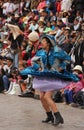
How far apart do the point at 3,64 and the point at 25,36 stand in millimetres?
1784

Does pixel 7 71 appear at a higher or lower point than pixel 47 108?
lower

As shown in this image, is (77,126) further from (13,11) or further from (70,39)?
(13,11)

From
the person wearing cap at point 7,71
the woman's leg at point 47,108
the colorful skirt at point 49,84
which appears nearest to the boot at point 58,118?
the woman's leg at point 47,108

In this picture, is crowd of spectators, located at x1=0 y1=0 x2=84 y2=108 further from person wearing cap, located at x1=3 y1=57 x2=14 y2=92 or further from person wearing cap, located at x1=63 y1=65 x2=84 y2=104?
person wearing cap, located at x1=63 y1=65 x2=84 y2=104

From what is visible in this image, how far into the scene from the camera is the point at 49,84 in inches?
399

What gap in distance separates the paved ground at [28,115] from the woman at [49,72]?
37 cm

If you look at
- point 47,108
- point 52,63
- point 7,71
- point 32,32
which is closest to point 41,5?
point 32,32

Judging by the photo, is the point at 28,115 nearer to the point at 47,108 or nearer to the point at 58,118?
the point at 47,108

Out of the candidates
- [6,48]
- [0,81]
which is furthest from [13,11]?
[0,81]

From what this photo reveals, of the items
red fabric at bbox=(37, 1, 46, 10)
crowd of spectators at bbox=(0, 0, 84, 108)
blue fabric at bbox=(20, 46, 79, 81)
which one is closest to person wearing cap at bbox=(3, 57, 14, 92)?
crowd of spectators at bbox=(0, 0, 84, 108)

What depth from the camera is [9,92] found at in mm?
16641

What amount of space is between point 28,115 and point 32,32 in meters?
7.10

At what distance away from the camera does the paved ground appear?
10156mm

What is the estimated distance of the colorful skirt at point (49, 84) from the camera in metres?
10.1
